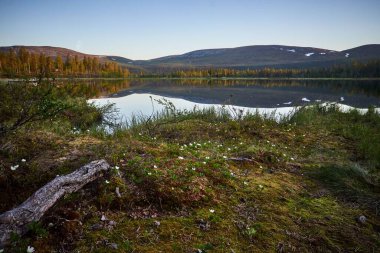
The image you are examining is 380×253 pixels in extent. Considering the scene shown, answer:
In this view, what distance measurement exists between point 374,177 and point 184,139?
597 centimetres

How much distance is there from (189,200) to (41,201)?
2.22 meters

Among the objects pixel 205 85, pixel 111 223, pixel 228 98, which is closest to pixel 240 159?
pixel 111 223

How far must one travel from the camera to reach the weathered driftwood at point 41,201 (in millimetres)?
3449

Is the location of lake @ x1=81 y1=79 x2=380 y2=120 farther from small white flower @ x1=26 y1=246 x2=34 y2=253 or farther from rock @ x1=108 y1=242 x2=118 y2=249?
small white flower @ x1=26 y1=246 x2=34 y2=253

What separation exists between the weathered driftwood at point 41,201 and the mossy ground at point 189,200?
0.13 m

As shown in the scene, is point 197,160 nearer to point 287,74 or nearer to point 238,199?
point 238,199

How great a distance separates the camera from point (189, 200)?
4895mm

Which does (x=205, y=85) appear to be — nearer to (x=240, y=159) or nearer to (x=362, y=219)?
(x=240, y=159)

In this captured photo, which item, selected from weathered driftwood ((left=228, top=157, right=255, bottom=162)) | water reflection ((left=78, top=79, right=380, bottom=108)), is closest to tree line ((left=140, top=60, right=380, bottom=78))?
water reflection ((left=78, top=79, right=380, bottom=108))

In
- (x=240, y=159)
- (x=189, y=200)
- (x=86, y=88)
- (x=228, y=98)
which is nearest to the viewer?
(x=189, y=200)

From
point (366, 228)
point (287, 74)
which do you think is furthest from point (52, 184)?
point (287, 74)

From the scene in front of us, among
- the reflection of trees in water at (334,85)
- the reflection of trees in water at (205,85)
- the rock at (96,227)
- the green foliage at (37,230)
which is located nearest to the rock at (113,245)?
the rock at (96,227)

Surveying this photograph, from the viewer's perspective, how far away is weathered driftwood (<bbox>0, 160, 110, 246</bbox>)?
3.45 meters

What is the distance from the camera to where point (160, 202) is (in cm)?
474
